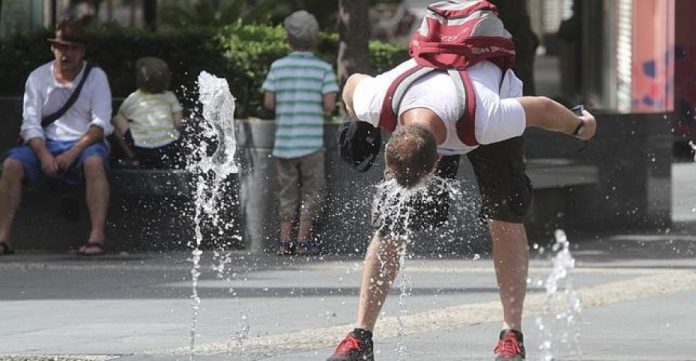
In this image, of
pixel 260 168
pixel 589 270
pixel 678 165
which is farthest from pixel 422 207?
pixel 678 165

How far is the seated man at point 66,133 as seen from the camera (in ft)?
36.1

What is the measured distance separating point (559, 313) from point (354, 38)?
4.44 metres

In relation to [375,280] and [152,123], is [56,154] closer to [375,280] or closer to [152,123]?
[152,123]

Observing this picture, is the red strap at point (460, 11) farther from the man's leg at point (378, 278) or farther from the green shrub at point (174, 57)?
the green shrub at point (174, 57)

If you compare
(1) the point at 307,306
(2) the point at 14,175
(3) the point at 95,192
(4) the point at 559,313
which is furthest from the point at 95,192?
(4) the point at 559,313

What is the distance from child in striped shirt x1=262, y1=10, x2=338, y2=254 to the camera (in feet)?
36.0

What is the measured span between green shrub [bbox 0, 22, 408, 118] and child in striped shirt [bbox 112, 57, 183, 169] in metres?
0.98

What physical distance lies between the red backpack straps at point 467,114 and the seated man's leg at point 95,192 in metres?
4.95

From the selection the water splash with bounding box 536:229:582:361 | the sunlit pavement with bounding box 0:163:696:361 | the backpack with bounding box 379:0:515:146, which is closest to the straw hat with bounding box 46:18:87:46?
the sunlit pavement with bounding box 0:163:696:361

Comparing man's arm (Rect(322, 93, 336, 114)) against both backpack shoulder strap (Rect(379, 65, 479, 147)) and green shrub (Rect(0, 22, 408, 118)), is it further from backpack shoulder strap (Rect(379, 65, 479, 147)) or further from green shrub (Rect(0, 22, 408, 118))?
backpack shoulder strap (Rect(379, 65, 479, 147))

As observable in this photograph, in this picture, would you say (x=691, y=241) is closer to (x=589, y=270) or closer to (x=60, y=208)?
(x=589, y=270)

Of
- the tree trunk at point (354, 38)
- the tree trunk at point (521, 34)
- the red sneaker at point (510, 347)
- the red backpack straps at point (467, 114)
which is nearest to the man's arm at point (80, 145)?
the tree trunk at point (354, 38)

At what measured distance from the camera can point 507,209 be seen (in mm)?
6789

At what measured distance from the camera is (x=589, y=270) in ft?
33.6
